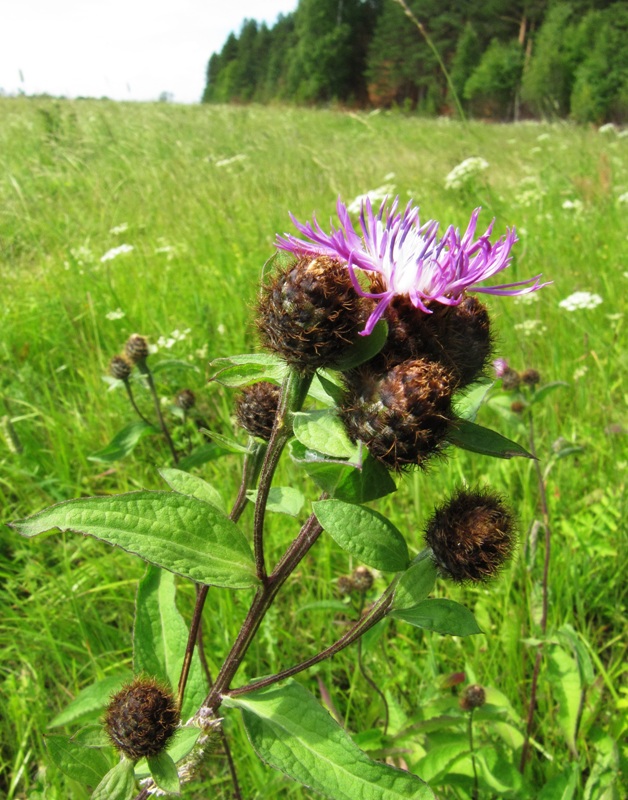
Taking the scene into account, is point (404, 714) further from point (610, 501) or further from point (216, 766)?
point (610, 501)

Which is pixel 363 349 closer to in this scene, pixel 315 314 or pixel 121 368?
pixel 315 314

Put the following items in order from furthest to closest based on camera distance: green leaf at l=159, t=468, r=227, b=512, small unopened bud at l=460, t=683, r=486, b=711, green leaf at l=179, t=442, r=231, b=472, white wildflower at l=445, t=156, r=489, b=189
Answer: white wildflower at l=445, t=156, r=489, b=189, green leaf at l=179, t=442, r=231, b=472, small unopened bud at l=460, t=683, r=486, b=711, green leaf at l=159, t=468, r=227, b=512

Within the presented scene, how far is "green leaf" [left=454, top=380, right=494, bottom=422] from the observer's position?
1053 mm

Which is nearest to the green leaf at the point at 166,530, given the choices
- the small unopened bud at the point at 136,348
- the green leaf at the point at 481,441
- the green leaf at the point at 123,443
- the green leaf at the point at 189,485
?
the green leaf at the point at 189,485

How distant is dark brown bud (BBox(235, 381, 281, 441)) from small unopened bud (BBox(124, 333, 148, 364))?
113 cm

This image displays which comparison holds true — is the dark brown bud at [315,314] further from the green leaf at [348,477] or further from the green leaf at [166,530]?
the green leaf at [166,530]

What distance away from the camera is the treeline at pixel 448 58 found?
29859 millimetres

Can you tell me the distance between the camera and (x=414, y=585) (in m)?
0.96

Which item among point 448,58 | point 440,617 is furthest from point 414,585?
point 448,58

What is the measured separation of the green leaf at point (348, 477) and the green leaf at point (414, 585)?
0.49 ft

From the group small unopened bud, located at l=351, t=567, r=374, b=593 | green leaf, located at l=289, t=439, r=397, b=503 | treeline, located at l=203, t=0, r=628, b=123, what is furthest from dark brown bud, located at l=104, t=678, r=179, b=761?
treeline, located at l=203, t=0, r=628, b=123

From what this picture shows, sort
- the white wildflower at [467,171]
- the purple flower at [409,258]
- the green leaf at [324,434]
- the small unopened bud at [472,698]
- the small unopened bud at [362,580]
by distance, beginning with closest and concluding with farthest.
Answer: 1. the green leaf at [324,434]
2. the purple flower at [409,258]
3. the small unopened bud at [472,698]
4. the small unopened bud at [362,580]
5. the white wildflower at [467,171]

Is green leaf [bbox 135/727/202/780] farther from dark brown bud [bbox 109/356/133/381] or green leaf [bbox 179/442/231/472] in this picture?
dark brown bud [bbox 109/356/133/381]

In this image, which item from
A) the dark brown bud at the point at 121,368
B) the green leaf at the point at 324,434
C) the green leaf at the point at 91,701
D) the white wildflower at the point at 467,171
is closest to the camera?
the green leaf at the point at 324,434
